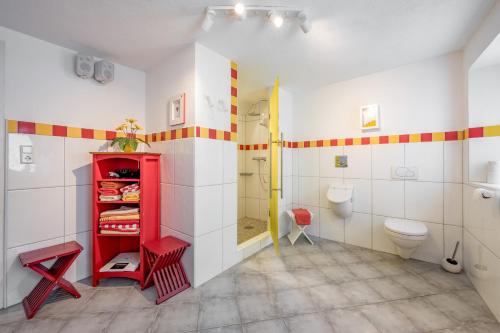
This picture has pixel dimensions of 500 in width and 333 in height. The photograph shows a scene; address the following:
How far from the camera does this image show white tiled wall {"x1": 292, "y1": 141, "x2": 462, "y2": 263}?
203cm

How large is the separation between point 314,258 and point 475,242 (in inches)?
51.8

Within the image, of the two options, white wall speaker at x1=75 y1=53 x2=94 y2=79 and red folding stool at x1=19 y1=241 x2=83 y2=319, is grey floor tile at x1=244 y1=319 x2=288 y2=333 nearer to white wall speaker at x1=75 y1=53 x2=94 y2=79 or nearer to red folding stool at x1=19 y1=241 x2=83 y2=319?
red folding stool at x1=19 y1=241 x2=83 y2=319

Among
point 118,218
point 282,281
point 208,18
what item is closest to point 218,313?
point 282,281

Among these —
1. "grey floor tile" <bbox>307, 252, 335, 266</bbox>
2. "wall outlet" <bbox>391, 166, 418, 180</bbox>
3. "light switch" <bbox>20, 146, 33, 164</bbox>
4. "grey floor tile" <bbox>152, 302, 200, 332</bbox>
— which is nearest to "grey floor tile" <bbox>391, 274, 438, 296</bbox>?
"grey floor tile" <bbox>307, 252, 335, 266</bbox>

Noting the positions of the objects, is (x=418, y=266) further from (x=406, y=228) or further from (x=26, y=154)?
(x=26, y=154)

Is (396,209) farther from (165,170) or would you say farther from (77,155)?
(77,155)

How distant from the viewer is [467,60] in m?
1.82

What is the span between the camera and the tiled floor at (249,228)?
2.76 metres

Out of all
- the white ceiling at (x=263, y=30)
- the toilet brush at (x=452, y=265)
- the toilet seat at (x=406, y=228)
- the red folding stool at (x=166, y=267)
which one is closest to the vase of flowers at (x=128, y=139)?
the white ceiling at (x=263, y=30)

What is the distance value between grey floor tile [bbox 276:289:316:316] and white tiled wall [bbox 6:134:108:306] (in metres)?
1.74

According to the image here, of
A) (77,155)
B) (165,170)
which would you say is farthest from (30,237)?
A: (165,170)

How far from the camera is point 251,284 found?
1.77 metres

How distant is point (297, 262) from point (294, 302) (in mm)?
639

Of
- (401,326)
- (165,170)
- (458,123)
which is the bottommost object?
(401,326)
